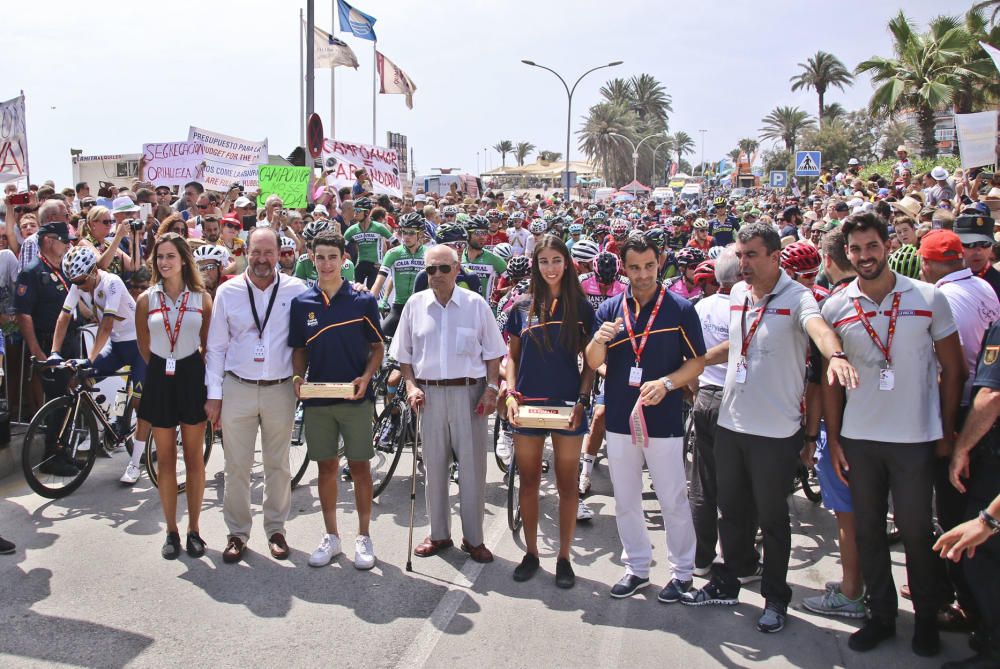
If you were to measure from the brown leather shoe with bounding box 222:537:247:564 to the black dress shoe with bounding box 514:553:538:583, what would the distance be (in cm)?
189

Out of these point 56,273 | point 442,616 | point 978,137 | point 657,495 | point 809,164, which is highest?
A: point 809,164

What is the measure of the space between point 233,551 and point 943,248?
487 centimetres

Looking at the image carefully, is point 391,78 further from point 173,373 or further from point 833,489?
point 833,489

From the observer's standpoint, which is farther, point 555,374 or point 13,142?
point 13,142

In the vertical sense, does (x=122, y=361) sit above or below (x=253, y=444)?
above

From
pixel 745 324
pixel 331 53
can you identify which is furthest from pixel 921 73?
pixel 745 324

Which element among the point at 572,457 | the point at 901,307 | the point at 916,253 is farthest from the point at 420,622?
the point at 916,253

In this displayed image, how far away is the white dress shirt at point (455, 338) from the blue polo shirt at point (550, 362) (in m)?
0.35

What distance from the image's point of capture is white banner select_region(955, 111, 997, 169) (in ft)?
43.7

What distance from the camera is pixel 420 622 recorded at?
4.76 m

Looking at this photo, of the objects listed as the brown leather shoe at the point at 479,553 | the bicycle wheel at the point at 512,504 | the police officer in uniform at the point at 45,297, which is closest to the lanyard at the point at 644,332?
the bicycle wheel at the point at 512,504

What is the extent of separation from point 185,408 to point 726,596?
374 centimetres

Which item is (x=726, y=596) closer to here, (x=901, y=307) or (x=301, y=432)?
(x=901, y=307)

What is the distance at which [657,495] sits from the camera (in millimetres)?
5000
